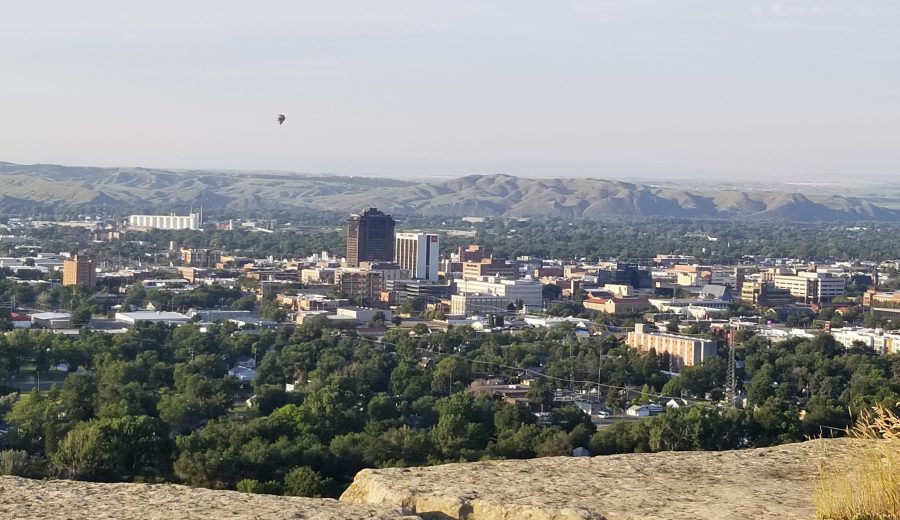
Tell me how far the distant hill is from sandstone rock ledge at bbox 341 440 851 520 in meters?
127

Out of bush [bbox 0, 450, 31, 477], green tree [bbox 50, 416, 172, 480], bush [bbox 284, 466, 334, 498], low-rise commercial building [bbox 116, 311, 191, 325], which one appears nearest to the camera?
bush [bbox 284, 466, 334, 498]

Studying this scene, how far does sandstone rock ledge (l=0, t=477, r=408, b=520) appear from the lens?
447 centimetres

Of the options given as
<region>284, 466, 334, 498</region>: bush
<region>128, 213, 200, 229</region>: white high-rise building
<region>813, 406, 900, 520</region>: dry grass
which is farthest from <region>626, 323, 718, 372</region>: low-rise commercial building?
<region>128, 213, 200, 229</region>: white high-rise building

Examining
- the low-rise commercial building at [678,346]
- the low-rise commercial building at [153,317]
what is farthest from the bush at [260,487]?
the low-rise commercial building at [153,317]

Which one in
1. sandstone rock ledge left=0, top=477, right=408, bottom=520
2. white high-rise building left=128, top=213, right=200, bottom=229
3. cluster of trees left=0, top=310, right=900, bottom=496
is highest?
sandstone rock ledge left=0, top=477, right=408, bottom=520

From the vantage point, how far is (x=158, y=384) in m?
23.2

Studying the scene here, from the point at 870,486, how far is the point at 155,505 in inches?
84.2

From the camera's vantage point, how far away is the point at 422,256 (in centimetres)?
6038

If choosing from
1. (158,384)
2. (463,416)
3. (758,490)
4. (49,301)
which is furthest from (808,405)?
(49,301)

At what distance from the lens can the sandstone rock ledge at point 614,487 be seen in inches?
178

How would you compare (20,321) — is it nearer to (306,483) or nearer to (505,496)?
(306,483)

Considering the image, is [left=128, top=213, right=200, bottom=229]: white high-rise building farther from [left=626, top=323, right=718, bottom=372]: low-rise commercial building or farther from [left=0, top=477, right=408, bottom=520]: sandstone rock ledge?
[left=0, top=477, right=408, bottom=520]: sandstone rock ledge

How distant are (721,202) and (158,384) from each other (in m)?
142

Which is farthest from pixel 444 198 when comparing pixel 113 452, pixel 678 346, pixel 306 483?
pixel 306 483
